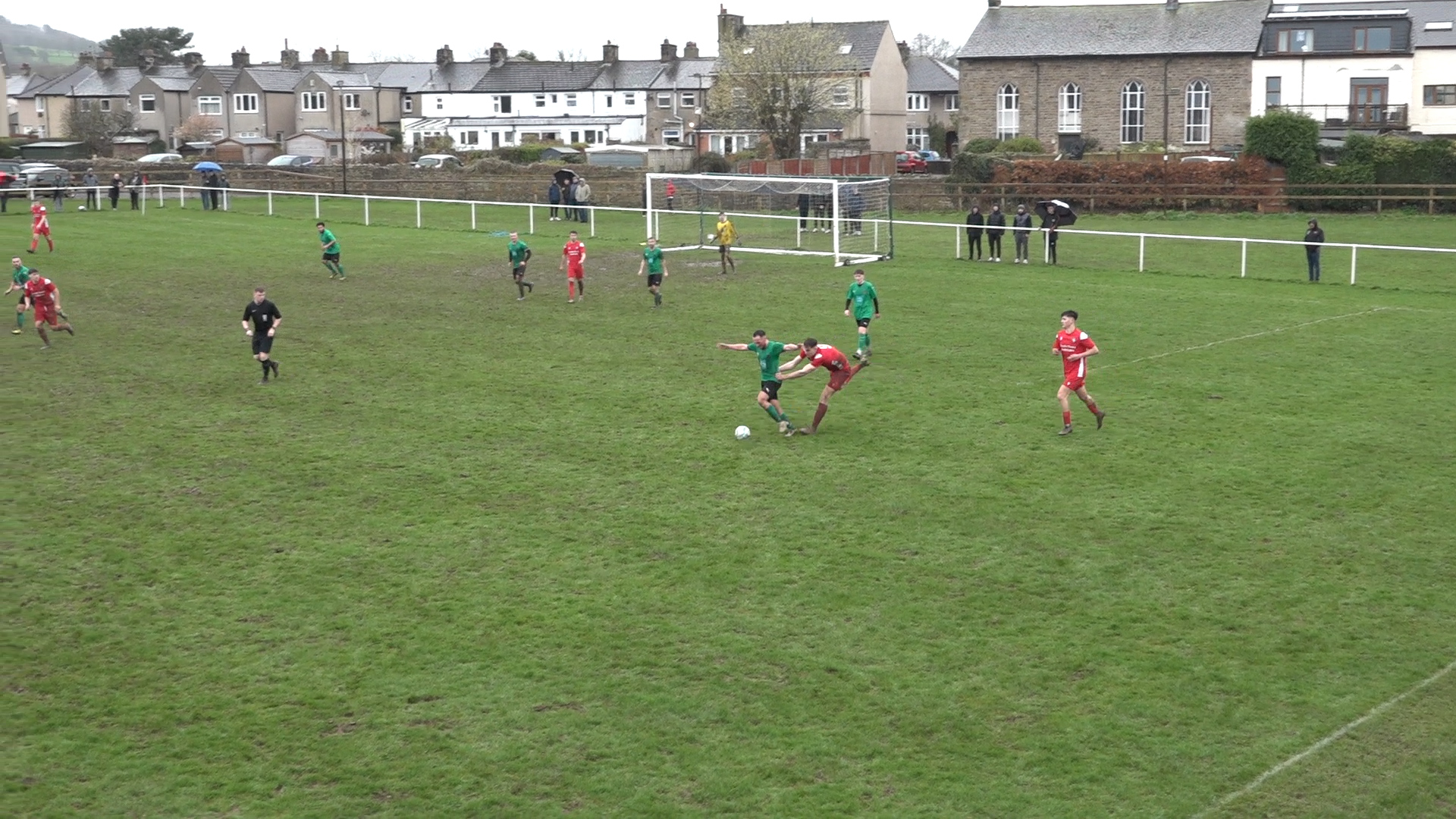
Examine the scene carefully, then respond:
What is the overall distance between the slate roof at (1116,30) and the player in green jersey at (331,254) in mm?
46087

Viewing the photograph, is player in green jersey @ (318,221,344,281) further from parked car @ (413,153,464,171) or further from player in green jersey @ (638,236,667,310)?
parked car @ (413,153,464,171)

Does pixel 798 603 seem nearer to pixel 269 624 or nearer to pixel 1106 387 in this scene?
pixel 269 624

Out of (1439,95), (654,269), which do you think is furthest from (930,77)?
(654,269)

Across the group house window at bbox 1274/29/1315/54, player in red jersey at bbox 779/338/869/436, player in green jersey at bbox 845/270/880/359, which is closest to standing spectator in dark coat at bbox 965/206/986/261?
player in green jersey at bbox 845/270/880/359

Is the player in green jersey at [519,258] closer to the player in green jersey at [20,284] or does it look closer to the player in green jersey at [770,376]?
the player in green jersey at [20,284]

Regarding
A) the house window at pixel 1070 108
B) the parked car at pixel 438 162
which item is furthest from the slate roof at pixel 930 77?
the parked car at pixel 438 162

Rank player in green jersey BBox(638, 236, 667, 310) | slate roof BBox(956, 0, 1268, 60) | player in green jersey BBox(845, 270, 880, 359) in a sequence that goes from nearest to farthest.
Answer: player in green jersey BBox(845, 270, 880, 359) < player in green jersey BBox(638, 236, 667, 310) < slate roof BBox(956, 0, 1268, 60)

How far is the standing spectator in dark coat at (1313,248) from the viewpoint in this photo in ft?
112

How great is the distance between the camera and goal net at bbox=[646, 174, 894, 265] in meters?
40.4

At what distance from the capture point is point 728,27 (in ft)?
273

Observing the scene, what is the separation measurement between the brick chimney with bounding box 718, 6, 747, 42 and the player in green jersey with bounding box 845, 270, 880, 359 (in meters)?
57.1

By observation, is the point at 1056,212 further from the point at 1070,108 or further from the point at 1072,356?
the point at 1070,108

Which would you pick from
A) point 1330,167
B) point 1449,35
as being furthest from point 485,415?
point 1449,35

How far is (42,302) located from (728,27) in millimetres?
61231
